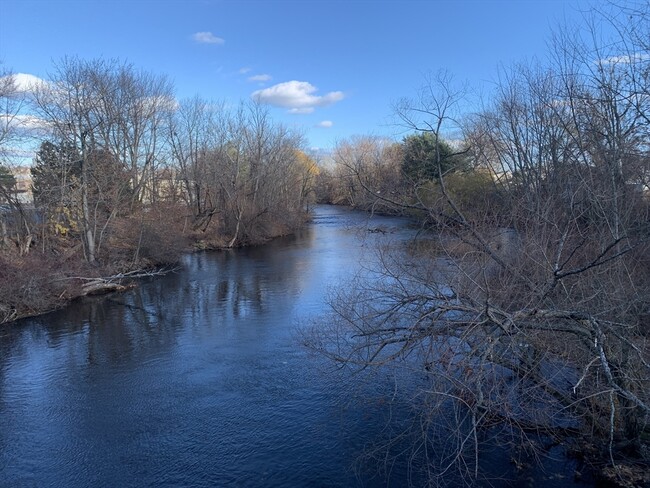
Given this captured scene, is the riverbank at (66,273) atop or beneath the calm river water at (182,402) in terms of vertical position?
atop

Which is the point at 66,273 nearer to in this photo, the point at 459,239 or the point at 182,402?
the point at 182,402

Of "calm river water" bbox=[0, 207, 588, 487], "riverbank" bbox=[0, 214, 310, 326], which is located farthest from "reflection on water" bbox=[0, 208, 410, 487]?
"riverbank" bbox=[0, 214, 310, 326]

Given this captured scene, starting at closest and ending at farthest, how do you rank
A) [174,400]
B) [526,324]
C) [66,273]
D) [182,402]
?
1. [526,324]
2. [182,402]
3. [174,400]
4. [66,273]

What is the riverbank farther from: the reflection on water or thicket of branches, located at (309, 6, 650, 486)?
thicket of branches, located at (309, 6, 650, 486)

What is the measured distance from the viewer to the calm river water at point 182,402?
750 centimetres

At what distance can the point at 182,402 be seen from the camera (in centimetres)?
966

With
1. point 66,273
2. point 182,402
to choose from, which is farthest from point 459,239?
point 66,273

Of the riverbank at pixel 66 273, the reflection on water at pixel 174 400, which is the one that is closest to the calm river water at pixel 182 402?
the reflection on water at pixel 174 400

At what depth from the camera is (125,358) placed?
1243 centimetres

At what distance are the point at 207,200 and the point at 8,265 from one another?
21.1 metres

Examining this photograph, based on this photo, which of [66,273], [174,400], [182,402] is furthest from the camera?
[66,273]

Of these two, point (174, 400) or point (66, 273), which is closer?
point (174, 400)

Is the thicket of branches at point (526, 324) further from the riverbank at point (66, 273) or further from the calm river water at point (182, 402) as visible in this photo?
the riverbank at point (66, 273)

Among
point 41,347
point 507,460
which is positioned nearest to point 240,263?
point 41,347
